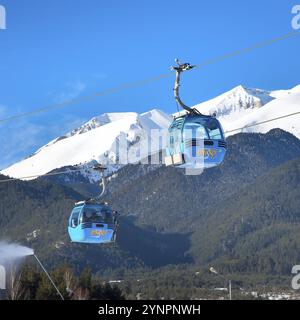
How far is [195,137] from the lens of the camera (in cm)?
3438

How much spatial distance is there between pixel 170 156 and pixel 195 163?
131cm

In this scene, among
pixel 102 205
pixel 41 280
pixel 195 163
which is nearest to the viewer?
pixel 195 163

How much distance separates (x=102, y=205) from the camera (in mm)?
46000

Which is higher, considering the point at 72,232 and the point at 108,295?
the point at 108,295

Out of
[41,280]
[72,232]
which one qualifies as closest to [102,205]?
[72,232]

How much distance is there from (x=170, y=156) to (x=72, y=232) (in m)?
13.3
